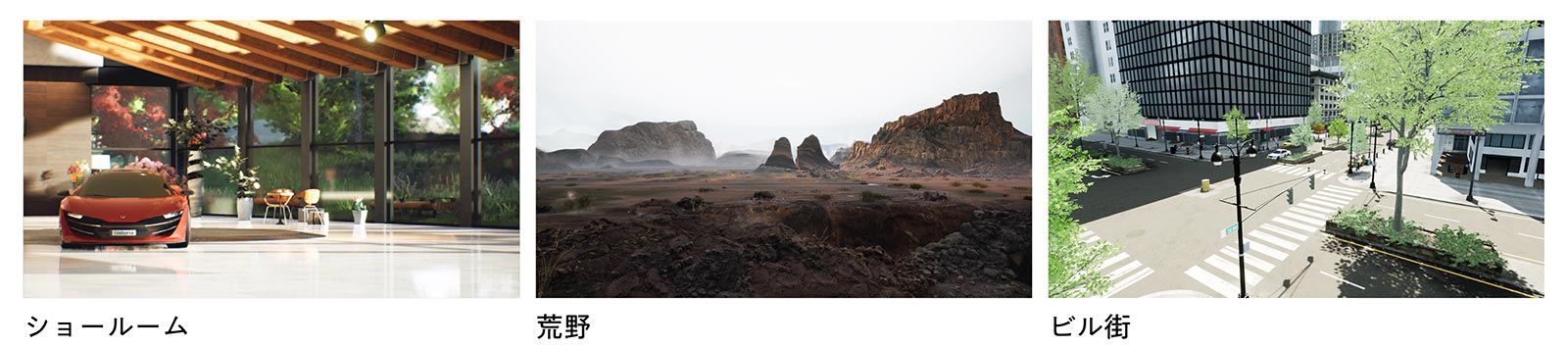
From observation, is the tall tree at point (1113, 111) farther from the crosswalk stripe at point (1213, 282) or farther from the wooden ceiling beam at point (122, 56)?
the wooden ceiling beam at point (122, 56)

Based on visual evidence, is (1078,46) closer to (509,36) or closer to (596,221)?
(596,221)

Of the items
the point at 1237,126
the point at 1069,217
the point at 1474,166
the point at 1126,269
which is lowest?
the point at 1126,269

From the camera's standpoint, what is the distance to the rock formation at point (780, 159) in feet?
17.6

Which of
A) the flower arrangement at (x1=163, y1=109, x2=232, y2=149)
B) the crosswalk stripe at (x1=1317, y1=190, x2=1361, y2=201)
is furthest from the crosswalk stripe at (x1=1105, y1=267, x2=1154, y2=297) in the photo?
the flower arrangement at (x1=163, y1=109, x2=232, y2=149)

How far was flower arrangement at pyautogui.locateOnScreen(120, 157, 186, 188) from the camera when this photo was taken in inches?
388

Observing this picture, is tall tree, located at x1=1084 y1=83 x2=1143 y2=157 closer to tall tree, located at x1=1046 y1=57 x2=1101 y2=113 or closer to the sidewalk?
tall tree, located at x1=1046 y1=57 x2=1101 y2=113

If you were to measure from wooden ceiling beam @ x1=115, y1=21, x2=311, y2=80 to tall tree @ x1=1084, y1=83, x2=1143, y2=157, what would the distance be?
9.33 meters

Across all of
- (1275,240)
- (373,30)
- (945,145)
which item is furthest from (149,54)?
(1275,240)

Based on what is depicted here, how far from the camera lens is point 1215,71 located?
5.02 m

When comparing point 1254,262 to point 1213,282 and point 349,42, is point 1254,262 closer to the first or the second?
point 1213,282

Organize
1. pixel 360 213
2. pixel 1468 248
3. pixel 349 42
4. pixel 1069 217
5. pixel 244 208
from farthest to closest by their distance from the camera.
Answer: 1. pixel 244 208
2. pixel 360 213
3. pixel 349 42
4. pixel 1069 217
5. pixel 1468 248

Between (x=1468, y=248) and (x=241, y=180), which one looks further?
(x=241, y=180)

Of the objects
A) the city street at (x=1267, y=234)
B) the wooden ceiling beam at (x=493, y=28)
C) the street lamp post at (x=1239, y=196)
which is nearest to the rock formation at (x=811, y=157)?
the city street at (x=1267, y=234)

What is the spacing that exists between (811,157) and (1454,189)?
14.3ft
